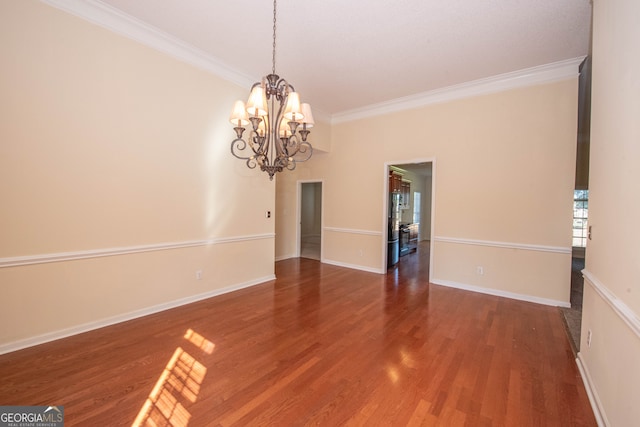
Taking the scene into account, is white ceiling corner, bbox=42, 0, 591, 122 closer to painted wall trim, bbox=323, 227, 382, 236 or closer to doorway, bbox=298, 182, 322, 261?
painted wall trim, bbox=323, 227, 382, 236

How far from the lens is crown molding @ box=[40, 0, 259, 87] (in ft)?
8.34

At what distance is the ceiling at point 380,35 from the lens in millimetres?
2557

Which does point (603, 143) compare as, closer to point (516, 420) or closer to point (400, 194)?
point (516, 420)

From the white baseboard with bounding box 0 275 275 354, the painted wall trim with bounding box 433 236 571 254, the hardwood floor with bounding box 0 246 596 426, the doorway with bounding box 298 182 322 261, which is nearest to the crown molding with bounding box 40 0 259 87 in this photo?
the white baseboard with bounding box 0 275 275 354

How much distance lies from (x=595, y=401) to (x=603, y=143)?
5.83ft

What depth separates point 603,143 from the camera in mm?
1843

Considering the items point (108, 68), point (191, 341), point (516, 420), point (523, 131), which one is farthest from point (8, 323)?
point (523, 131)

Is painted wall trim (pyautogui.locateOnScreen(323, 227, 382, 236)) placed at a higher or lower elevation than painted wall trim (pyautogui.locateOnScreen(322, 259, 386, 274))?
higher

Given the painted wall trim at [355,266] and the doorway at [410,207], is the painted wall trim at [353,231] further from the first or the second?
the painted wall trim at [355,266]

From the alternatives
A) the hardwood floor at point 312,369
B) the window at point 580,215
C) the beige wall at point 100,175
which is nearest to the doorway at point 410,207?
the hardwood floor at point 312,369

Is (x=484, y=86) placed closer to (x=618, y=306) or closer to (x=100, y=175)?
(x=618, y=306)

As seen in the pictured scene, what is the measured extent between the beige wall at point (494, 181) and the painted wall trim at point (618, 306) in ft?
6.50

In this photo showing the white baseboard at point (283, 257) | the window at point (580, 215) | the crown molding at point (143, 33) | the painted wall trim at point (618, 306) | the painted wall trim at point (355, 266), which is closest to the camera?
the painted wall trim at point (618, 306)

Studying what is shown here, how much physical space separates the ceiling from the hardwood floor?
3297 mm
